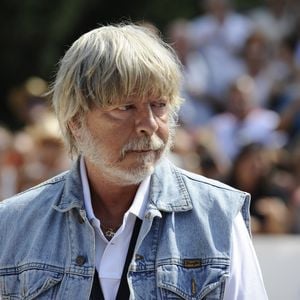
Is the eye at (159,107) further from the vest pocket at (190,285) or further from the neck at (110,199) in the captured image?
the vest pocket at (190,285)

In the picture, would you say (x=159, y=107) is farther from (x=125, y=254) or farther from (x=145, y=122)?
(x=125, y=254)

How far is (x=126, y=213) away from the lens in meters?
3.20

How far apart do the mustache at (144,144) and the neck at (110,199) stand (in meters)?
0.17

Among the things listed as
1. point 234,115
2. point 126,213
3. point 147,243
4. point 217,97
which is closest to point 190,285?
point 147,243

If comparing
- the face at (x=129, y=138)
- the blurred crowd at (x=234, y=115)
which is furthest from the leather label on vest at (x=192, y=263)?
the blurred crowd at (x=234, y=115)

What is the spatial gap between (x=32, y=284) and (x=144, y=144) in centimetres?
56

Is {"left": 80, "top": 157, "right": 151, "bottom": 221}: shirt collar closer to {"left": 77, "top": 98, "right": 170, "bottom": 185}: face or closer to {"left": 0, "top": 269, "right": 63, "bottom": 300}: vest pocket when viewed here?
{"left": 77, "top": 98, "right": 170, "bottom": 185}: face

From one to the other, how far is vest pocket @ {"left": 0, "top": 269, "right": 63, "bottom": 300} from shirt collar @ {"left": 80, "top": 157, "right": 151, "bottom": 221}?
0.23m

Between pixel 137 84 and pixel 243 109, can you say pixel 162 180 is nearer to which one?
pixel 137 84

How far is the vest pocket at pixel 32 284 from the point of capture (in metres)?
3.14

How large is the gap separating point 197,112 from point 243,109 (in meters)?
0.83

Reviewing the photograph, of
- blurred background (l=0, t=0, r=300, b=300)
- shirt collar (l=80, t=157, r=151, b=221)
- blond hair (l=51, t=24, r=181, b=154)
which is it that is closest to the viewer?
blond hair (l=51, t=24, r=181, b=154)

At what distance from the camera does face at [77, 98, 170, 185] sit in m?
3.11

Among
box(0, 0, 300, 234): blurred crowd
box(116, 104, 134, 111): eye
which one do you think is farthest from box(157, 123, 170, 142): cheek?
box(0, 0, 300, 234): blurred crowd
